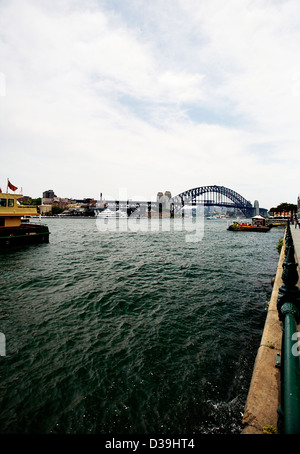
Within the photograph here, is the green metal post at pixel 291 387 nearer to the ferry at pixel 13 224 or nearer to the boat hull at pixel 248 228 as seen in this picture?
the ferry at pixel 13 224

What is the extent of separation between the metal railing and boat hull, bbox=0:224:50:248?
1128 inches

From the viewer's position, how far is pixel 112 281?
45.3 feet

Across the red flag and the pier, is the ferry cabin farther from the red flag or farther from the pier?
the pier

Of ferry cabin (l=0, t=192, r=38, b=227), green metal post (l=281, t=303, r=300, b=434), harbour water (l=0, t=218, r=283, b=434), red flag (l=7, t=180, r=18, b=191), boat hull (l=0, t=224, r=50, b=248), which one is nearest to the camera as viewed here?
green metal post (l=281, t=303, r=300, b=434)

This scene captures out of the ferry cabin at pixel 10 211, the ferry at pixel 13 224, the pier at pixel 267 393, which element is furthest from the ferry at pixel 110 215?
the pier at pixel 267 393

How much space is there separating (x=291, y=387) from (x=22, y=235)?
30.5m

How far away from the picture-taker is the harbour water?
183 inches

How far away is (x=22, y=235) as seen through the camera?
2720 cm

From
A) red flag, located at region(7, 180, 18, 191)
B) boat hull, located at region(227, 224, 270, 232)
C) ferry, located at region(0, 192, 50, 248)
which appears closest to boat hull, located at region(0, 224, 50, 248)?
ferry, located at region(0, 192, 50, 248)

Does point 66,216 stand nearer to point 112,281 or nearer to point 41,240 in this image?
point 41,240

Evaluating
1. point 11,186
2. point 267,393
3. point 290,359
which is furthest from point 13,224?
point 290,359

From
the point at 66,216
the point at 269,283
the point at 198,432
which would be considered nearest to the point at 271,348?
the point at 198,432

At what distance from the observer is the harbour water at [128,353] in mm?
4645

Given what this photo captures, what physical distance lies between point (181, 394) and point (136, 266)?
13015 mm
